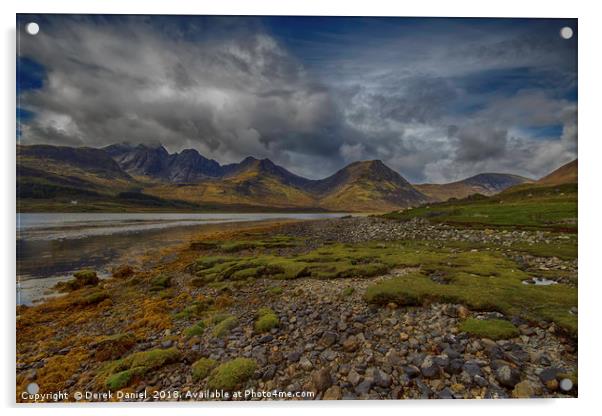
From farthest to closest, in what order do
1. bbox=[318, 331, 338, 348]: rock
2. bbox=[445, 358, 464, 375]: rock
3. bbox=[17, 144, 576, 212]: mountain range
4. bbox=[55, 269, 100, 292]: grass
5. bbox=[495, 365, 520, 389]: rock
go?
1. bbox=[55, 269, 100, 292]: grass
2. bbox=[17, 144, 576, 212]: mountain range
3. bbox=[318, 331, 338, 348]: rock
4. bbox=[445, 358, 464, 375]: rock
5. bbox=[495, 365, 520, 389]: rock

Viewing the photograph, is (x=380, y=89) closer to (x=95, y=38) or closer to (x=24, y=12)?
(x=95, y=38)

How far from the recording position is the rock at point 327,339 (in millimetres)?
4546

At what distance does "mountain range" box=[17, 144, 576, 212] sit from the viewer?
5.83 metres

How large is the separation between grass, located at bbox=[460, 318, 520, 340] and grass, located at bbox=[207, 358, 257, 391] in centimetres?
408

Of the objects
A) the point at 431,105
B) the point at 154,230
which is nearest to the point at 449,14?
the point at 431,105

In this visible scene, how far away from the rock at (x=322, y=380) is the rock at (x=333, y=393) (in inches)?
3.1

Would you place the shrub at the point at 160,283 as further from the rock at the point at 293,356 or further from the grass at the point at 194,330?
the rock at the point at 293,356

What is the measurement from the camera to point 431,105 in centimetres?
648

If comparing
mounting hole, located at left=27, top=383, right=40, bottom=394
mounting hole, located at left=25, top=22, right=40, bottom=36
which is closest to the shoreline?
mounting hole, located at left=27, top=383, right=40, bottom=394

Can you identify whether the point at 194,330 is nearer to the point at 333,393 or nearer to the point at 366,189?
the point at 333,393

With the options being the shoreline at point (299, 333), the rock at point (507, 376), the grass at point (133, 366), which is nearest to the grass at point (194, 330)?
the shoreline at point (299, 333)

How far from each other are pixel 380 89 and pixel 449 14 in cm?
223

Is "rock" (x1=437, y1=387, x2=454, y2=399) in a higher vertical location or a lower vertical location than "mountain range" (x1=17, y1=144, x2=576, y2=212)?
lower

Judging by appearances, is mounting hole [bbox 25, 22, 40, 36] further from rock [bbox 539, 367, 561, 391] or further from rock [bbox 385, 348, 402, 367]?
rock [bbox 539, 367, 561, 391]
